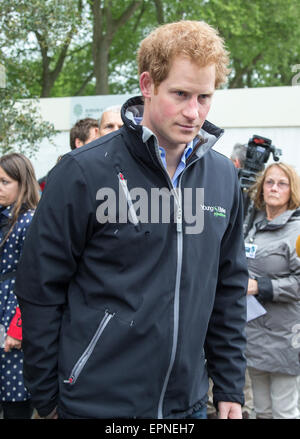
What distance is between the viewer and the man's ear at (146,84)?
1.73 meters

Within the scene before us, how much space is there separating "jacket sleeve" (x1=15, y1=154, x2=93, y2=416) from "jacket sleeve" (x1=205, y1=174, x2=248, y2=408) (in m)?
0.62

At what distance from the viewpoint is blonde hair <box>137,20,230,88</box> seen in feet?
5.34

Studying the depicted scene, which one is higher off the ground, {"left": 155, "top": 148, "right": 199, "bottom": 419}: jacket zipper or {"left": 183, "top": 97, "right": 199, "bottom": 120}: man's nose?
{"left": 183, "top": 97, "right": 199, "bottom": 120}: man's nose

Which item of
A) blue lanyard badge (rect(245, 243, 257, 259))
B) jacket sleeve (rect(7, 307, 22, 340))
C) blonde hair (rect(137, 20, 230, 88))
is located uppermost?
blonde hair (rect(137, 20, 230, 88))

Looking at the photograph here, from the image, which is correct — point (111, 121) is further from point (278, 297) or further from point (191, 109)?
point (191, 109)

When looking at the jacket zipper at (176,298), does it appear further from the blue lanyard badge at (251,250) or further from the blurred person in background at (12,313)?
the blue lanyard badge at (251,250)

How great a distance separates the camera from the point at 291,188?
12.5 ft

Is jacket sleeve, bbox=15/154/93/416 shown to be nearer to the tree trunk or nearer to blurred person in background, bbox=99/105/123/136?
blurred person in background, bbox=99/105/123/136

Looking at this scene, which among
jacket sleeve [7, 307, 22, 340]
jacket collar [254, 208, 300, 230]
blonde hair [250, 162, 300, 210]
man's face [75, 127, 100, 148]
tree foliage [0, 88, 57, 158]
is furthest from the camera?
tree foliage [0, 88, 57, 158]

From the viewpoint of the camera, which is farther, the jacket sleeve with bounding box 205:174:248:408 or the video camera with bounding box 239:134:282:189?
the video camera with bounding box 239:134:282:189

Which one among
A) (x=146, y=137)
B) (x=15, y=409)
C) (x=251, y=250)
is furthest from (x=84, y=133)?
(x=146, y=137)

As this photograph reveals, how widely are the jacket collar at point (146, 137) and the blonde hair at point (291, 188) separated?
203 centimetres

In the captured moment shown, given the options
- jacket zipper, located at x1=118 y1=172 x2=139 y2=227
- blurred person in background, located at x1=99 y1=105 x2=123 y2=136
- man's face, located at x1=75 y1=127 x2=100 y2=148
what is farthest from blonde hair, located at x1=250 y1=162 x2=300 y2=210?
jacket zipper, located at x1=118 y1=172 x2=139 y2=227
